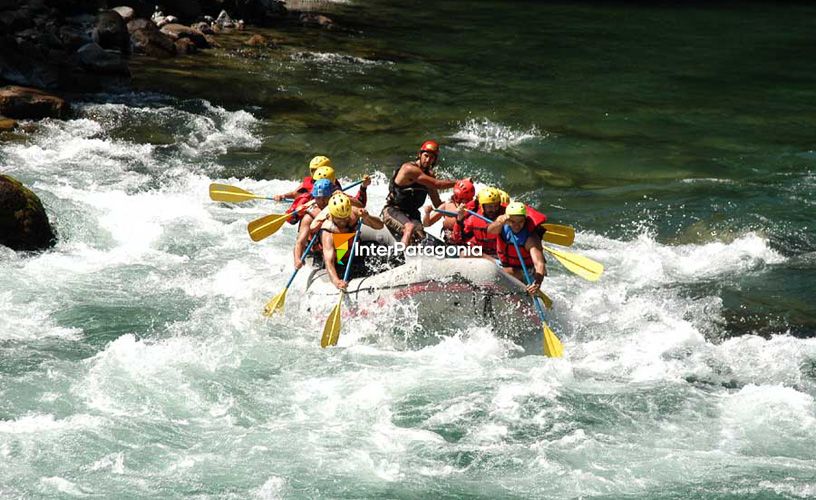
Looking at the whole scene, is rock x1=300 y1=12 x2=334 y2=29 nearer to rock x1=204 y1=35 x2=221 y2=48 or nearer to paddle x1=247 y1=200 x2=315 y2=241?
rock x1=204 y1=35 x2=221 y2=48

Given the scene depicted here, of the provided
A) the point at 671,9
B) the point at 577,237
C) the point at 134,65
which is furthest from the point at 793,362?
the point at 671,9

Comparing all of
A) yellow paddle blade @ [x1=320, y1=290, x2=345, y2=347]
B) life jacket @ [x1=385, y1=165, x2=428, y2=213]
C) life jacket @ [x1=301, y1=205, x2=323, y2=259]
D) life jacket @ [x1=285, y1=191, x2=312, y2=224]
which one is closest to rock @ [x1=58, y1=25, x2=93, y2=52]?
life jacket @ [x1=285, y1=191, x2=312, y2=224]

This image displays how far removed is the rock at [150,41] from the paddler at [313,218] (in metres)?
13.2

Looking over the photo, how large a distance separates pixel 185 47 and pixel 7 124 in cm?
757

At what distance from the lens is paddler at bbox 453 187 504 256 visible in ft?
34.4

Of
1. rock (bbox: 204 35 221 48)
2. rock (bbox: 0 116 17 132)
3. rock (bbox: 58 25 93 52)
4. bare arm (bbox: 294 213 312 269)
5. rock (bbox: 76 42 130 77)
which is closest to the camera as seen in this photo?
bare arm (bbox: 294 213 312 269)

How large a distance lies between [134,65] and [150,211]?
888cm

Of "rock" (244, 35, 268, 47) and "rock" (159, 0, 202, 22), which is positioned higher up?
"rock" (159, 0, 202, 22)

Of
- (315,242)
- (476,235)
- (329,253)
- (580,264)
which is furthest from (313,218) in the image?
(580,264)

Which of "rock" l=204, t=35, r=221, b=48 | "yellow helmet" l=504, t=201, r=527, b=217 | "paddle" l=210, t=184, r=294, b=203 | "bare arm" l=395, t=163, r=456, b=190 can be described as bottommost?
"paddle" l=210, t=184, r=294, b=203

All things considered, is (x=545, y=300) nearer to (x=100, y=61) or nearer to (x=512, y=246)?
(x=512, y=246)

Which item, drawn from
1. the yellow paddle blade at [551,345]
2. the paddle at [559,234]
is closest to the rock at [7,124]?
the paddle at [559,234]

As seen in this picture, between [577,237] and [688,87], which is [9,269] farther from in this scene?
[688,87]

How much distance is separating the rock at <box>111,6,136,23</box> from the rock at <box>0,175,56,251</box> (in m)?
12.8
